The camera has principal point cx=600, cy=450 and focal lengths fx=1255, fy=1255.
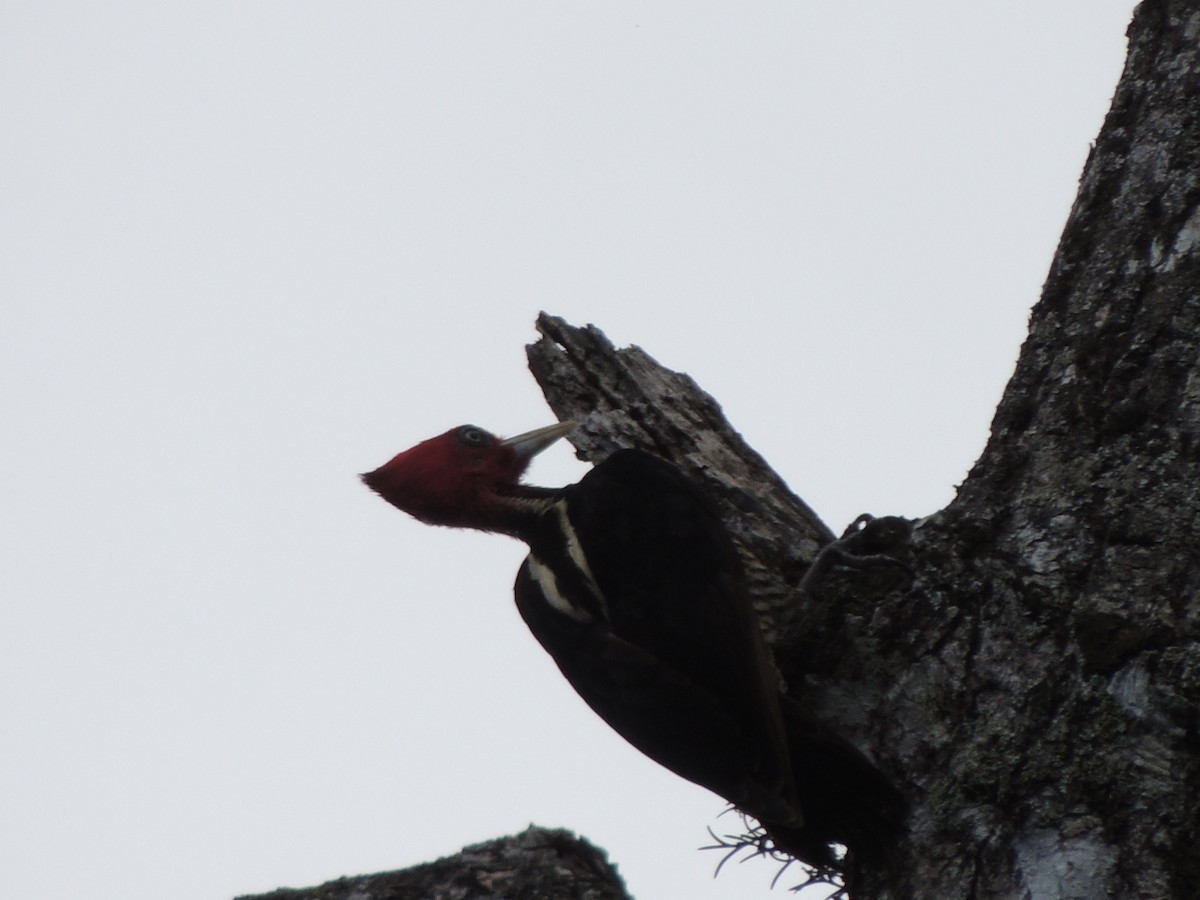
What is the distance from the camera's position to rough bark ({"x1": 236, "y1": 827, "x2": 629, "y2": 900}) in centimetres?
214

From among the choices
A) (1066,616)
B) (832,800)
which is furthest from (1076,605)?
(832,800)

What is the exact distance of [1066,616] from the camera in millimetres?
2047

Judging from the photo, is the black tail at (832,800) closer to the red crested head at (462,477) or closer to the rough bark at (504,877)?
the rough bark at (504,877)

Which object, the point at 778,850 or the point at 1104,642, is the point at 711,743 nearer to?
the point at 778,850

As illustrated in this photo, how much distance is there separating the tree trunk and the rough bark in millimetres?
465

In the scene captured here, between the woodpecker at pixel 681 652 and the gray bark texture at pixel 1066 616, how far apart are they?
9cm

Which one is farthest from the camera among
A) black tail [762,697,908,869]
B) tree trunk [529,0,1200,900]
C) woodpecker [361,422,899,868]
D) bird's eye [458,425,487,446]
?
bird's eye [458,425,487,446]

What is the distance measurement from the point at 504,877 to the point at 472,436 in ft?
6.94

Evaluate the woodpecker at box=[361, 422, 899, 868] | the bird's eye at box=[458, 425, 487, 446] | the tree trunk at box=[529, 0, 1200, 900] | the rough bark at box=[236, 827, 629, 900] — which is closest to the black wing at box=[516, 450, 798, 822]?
the woodpecker at box=[361, 422, 899, 868]

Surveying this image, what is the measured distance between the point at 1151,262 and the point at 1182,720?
920 mm

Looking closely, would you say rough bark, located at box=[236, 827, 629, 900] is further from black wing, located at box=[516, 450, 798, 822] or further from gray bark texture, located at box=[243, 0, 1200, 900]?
black wing, located at box=[516, 450, 798, 822]

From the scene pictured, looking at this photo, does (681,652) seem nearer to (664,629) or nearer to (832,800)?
(664,629)

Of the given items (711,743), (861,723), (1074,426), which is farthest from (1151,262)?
(711,743)

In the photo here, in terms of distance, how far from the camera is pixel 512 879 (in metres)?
2.16
